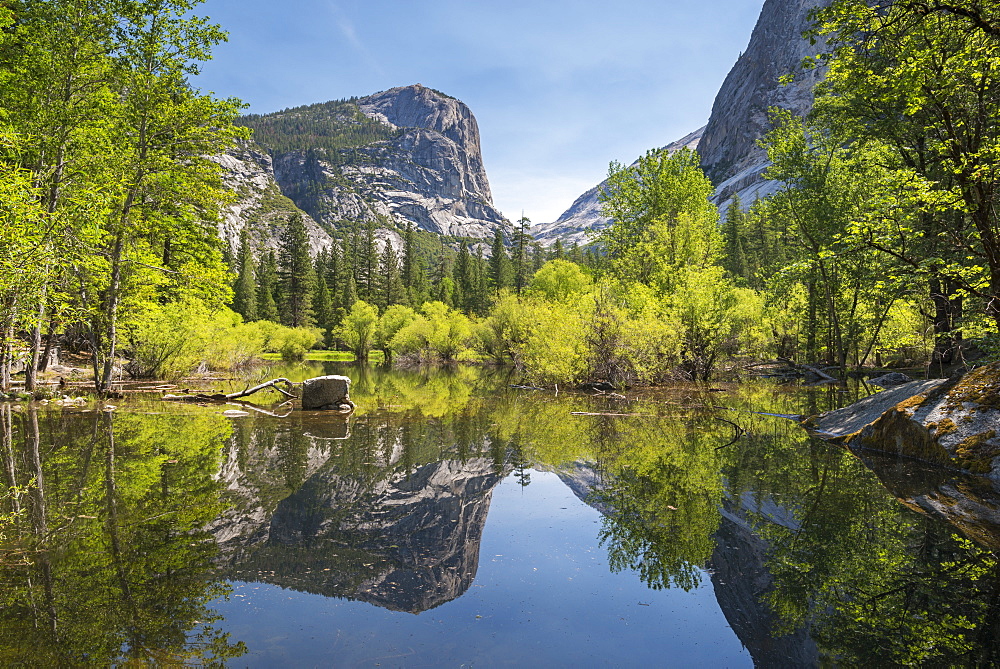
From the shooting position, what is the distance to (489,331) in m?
46.7

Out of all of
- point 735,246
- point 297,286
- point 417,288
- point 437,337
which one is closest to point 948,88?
point 437,337

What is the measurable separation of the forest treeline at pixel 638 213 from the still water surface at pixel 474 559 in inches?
142

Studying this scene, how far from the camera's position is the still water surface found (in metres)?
3.61

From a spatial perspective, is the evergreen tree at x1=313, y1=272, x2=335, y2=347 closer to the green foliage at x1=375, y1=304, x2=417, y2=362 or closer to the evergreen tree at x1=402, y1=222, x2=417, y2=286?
the evergreen tree at x1=402, y1=222, x2=417, y2=286

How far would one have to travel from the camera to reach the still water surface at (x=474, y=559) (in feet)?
11.9

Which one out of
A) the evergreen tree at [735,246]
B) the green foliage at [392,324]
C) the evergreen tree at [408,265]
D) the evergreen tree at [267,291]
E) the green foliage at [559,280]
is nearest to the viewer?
the green foliage at [559,280]

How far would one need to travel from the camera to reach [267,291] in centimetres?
7569

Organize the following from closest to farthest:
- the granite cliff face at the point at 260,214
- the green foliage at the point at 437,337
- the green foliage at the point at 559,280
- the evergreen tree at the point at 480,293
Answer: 1. the green foliage at the point at 559,280
2. the green foliage at the point at 437,337
3. the evergreen tree at the point at 480,293
4. the granite cliff face at the point at 260,214

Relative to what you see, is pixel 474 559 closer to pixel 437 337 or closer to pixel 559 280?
pixel 559 280

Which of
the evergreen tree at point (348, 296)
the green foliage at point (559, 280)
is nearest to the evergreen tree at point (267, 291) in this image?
the evergreen tree at point (348, 296)

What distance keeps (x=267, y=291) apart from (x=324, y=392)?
67472mm

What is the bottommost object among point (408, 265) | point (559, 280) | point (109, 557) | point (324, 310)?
point (109, 557)

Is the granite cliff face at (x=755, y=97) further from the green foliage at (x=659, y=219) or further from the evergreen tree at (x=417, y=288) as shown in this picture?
the green foliage at (x=659, y=219)

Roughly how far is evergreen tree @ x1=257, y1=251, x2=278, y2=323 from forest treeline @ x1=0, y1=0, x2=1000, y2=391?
43.0 meters
